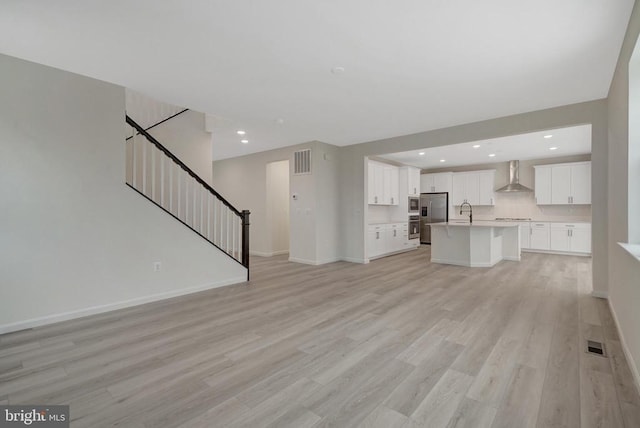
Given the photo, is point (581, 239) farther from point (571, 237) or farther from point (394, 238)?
point (394, 238)

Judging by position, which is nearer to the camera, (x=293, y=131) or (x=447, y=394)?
(x=447, y=394)

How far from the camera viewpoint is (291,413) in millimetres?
1661

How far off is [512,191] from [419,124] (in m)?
5.25

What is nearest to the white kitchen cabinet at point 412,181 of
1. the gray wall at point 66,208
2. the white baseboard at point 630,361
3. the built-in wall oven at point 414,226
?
the built-in wall oven at point 414,226

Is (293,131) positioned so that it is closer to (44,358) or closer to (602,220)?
(44,358)

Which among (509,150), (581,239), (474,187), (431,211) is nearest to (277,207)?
(431,211)

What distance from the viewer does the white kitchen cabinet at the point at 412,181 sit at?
8461 millimetres

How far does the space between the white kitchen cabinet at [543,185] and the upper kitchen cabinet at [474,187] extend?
1.09m

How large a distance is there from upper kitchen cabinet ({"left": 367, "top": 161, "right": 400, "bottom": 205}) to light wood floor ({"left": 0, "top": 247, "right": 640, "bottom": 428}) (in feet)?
12.6

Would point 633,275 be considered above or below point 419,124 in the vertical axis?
below

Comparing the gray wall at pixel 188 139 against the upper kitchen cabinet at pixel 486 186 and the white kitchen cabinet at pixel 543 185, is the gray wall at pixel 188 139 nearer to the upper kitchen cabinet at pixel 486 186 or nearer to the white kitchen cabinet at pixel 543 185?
the upper kitchen cabinet at pixel 486 186

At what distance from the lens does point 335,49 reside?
8.75ft

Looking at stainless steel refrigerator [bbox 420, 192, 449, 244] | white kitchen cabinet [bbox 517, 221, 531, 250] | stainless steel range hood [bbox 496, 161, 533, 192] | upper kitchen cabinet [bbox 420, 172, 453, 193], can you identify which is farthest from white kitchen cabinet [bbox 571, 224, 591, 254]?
upper kitchen cabinet [bbox 420, 172, 453, 193]

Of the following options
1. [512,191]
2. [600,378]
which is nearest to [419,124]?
[600,378]
